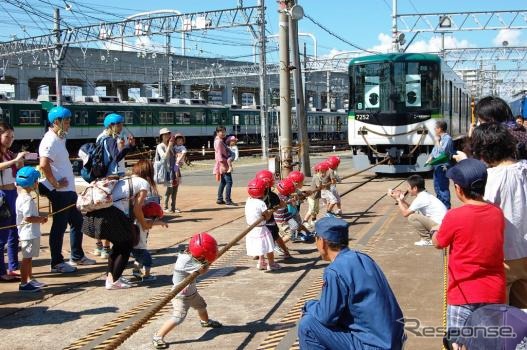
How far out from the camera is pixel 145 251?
7.05 meters

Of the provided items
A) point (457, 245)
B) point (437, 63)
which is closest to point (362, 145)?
point (437, 63)

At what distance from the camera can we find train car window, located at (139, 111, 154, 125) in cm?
4166

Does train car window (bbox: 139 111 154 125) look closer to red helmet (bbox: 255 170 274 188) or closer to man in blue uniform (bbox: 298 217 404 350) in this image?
red helmet (bbox: 255 170 274 188)

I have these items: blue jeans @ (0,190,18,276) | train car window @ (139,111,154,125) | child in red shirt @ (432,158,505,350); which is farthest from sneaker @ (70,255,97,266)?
train car window @ (139,111,154,125)

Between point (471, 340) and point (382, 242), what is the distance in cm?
682

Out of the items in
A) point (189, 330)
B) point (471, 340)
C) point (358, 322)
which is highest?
point (471, 340)

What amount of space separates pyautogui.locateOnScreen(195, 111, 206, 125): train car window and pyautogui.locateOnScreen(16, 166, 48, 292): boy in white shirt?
3950 centimetres

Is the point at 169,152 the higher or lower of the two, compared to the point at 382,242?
higher

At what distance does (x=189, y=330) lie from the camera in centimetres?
545

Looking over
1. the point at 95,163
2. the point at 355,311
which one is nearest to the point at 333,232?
the point at 355,311

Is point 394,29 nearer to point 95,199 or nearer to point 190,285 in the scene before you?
point 95,199

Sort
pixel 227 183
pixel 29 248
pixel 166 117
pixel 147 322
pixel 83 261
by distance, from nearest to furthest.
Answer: pixel 147 322 < pixel 29 248 < pixel 83 261 < pixel 227 183 < pixel 166 117

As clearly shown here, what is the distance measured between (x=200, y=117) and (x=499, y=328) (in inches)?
1763

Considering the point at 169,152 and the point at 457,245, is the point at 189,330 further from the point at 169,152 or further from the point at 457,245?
the point at 169,152
